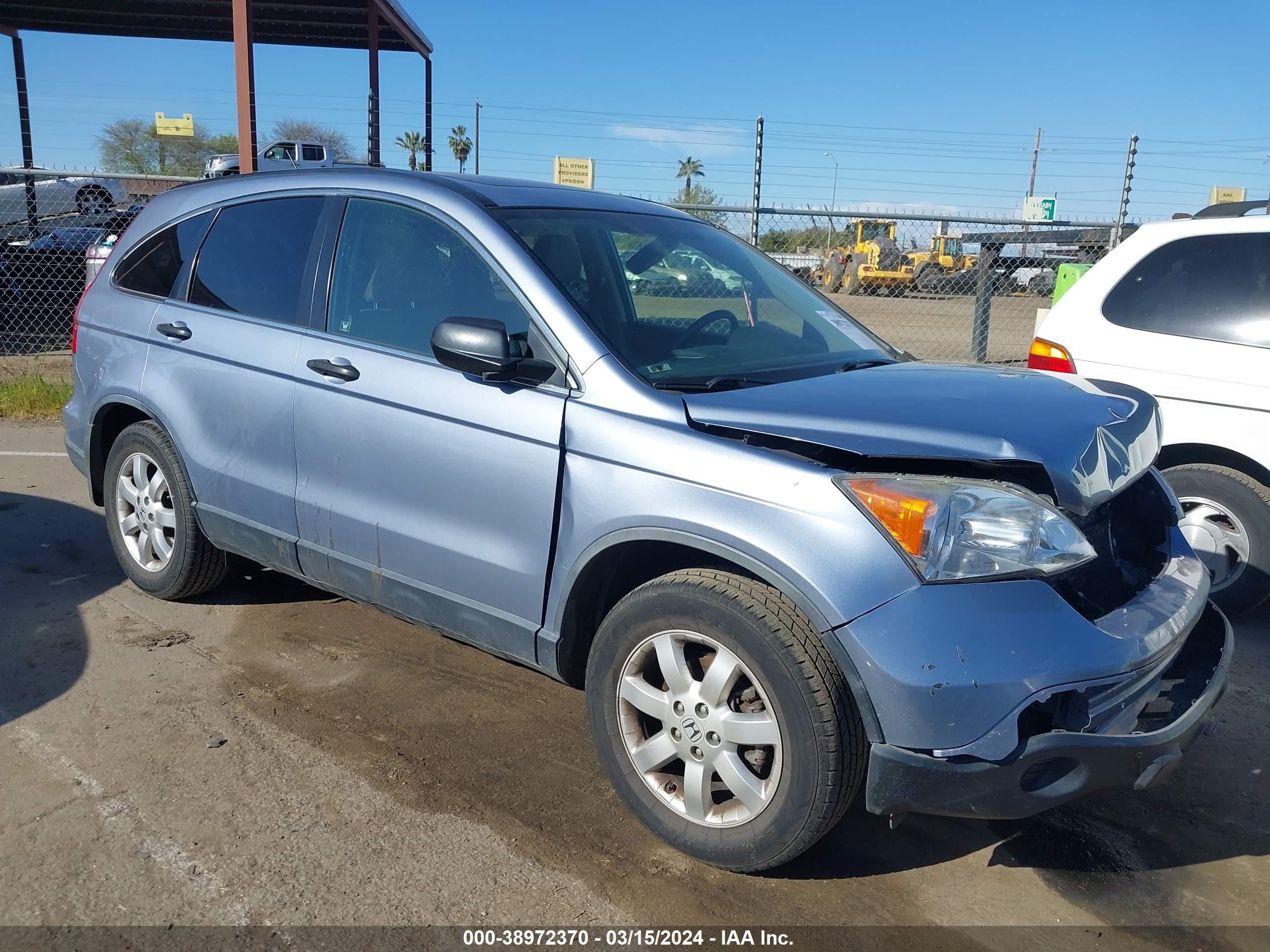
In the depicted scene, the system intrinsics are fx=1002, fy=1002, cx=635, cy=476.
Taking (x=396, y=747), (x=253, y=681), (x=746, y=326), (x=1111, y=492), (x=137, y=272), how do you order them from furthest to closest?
(x=137, y=272) < (x=253, y=681) < (x=746, y=326) < (x=396, y=747) < (x=1111, y=492)

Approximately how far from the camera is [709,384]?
297 centimetres

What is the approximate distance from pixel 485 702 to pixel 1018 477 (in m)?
2.11

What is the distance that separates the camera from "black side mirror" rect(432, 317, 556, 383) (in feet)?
9.63

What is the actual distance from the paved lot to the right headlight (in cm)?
97

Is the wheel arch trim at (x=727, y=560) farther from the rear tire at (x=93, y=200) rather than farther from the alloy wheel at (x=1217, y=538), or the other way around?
the rear tire at (x=93, y=200)

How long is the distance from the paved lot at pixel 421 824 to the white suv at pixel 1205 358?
87 cm

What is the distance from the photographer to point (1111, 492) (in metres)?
2.68

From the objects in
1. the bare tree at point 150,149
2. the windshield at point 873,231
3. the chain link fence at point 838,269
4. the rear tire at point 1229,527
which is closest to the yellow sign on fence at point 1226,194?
the chain link fence at point 838,269

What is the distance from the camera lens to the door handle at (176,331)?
4137mm

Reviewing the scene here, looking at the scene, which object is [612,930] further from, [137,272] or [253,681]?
[137,272]

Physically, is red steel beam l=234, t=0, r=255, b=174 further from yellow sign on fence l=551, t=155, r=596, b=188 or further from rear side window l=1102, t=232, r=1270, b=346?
rear side window l=1102, t=232, r=1270, b=346

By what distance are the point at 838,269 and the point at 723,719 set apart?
42.1ft

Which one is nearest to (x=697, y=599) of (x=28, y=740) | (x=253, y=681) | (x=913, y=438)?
(x=913, y=438)

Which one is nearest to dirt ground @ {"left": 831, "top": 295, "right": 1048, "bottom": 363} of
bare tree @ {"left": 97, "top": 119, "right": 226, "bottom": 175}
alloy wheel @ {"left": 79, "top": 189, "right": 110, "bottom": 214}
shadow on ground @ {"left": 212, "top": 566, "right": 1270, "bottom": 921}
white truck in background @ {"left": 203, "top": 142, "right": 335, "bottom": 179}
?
white truck in background @ {"left": 203, "top": 142, "right": 335, "bottom": 179}
